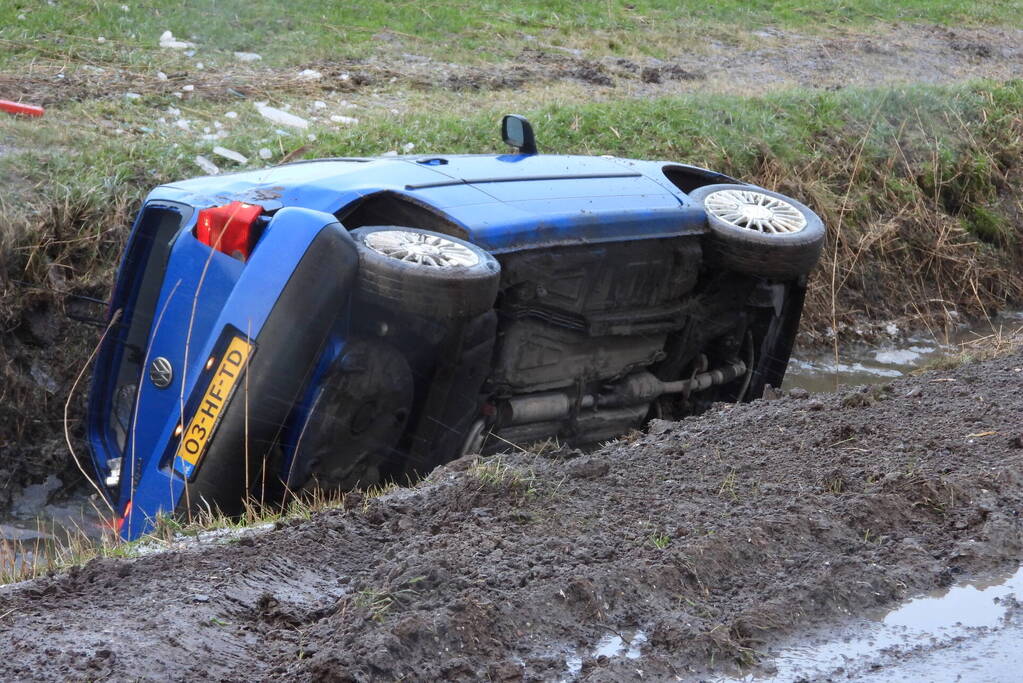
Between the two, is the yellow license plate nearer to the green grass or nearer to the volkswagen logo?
the volkswagen logo

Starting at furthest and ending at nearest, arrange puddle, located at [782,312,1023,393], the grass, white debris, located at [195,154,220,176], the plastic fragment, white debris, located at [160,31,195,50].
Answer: white debris, located at [160,31,195,50] → puddle, located at [782,312,1023,393] → the plastic fragment → white debris, located at [195,154,220,176] → the grass

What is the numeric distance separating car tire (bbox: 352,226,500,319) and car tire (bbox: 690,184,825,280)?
4.74 ft

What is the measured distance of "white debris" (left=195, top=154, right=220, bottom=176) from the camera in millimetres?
8195

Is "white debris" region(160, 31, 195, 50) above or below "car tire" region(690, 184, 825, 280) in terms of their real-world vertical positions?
below

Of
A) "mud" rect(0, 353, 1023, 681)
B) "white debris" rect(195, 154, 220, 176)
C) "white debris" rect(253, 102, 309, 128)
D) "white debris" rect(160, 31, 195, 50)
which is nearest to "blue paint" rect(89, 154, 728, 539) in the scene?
"mud" rect(0, 353, 1023, 681)

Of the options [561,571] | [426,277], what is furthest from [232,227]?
[561,571]

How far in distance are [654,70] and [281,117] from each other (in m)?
4.91

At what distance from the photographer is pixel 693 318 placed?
579 centimetres

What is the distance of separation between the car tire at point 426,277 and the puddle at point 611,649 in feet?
5.28

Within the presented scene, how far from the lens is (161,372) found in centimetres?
484

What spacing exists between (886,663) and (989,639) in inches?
16.0

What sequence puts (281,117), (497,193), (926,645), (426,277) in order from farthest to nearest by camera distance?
(281,117) → (497,193) → (426,277) → (926,645)

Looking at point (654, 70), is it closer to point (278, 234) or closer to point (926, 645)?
point (278, 234)

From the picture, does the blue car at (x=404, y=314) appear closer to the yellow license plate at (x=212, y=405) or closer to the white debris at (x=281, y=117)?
the yellow license plate at (x=212, y=405)
